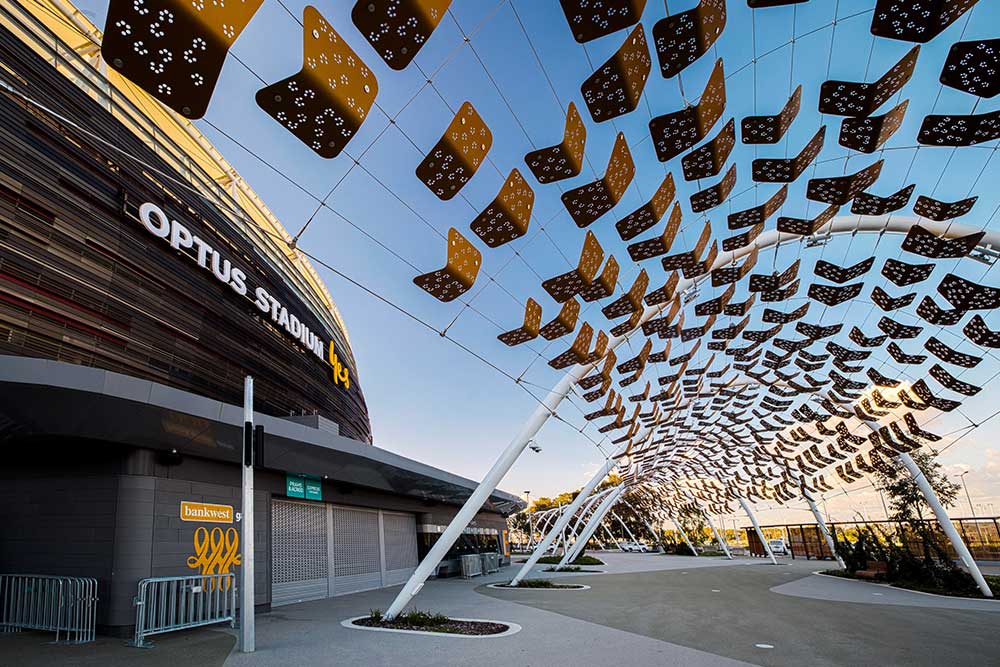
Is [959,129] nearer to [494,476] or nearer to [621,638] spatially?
[621,638]

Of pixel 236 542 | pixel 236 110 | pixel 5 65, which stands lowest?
pixel 236 542

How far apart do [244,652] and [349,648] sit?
1.66m

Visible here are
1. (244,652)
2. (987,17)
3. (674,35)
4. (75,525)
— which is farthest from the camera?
(75,525)

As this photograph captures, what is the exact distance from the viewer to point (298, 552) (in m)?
17.5

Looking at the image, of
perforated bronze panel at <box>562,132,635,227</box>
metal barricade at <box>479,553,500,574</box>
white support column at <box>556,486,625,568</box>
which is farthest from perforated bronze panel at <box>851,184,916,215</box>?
metal barricade at <box>479,553,500,574</box>

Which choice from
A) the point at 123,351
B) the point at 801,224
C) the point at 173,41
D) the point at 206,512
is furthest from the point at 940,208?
the point at 206,512

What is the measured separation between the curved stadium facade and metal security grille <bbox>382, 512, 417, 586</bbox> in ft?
21.5

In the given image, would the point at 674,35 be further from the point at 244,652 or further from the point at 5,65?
the point at 5,65

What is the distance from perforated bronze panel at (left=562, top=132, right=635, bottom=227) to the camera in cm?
653

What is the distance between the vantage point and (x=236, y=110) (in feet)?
21.3

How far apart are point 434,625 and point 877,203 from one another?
11408 mm

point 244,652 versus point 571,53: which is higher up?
point 571,53

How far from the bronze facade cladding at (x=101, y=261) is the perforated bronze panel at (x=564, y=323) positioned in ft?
24.8

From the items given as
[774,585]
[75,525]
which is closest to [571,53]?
[75,525]
